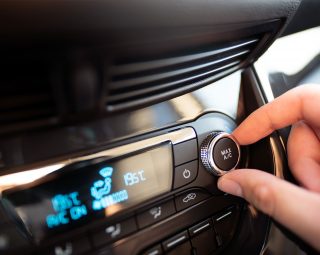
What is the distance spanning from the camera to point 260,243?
18.1 inches

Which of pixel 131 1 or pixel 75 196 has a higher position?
pixel 131 1

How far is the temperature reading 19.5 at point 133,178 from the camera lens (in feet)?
1.29

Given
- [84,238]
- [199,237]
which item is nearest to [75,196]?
[84,238]

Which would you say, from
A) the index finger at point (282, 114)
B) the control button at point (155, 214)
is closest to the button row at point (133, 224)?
the control button at point (155, 214)

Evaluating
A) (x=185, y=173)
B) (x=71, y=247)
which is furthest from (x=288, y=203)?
(x=71, y=247)

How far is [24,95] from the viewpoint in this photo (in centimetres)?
30

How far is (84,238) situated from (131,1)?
0.84ft

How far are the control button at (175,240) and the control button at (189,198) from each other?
1.2 inches

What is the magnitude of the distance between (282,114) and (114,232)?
26cm

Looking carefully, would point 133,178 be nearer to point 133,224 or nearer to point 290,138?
point 133,224

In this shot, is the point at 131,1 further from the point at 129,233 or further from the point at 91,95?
the point at 129,233

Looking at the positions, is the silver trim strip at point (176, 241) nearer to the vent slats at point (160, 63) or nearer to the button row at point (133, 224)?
the button row at point (133, 224)

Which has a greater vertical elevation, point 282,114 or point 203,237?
point 282,114

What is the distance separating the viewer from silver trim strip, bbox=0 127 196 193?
13.6 inches
